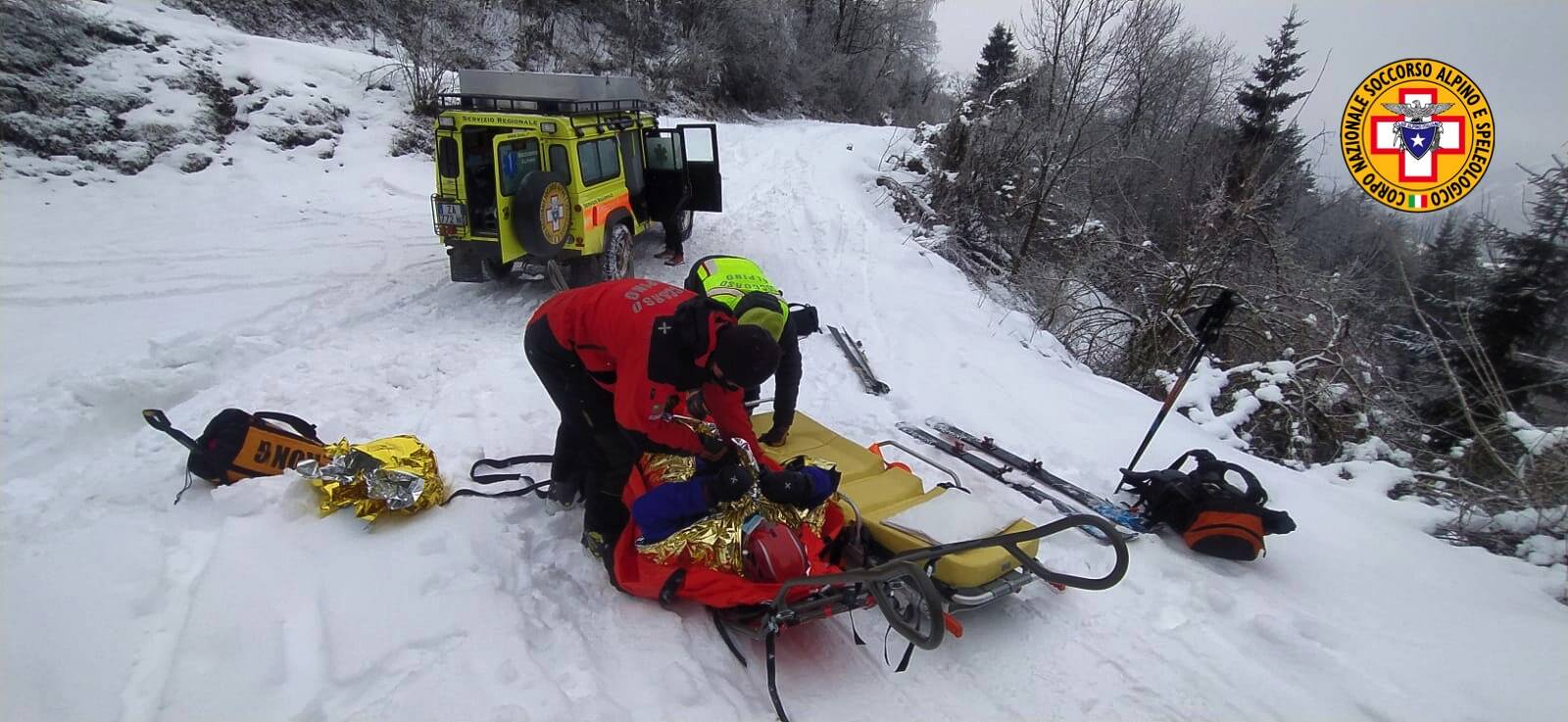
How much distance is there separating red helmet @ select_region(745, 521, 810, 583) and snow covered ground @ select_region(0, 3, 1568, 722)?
0.32 meters

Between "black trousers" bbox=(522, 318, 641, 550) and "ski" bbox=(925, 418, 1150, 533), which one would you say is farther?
"ski" bbox=(925, 418, 1150, 533)

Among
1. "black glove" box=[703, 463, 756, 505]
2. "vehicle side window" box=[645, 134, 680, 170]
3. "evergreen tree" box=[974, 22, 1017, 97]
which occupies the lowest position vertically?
"black glove" box=[703, 463, 756, 505]

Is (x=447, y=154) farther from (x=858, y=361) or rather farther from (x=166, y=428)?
(x=858, y=361)

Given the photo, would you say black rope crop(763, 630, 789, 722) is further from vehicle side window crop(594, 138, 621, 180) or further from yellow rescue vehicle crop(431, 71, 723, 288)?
vehicle side window crop(594, 138, 621, 180)

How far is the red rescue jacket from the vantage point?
116 inches

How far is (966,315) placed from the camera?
8.38 m

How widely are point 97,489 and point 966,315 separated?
7.63 m

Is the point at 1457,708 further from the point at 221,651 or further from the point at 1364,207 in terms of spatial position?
the point at 1364,207

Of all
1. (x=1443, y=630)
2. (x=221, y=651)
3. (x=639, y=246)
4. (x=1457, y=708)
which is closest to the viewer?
(x=221, y=651)

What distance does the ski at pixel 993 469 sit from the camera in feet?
13.0

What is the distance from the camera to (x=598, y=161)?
745 centimetres

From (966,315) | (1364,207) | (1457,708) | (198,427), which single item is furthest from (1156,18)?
(198,427)

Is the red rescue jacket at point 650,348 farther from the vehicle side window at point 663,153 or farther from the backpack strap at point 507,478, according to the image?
the vehicle side window at point 663,153

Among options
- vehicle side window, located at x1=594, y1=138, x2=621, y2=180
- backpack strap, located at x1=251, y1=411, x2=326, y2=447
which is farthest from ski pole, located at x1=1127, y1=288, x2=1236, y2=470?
vehicle side window, located at x1=594, y1=138, x2=621, y2=180
